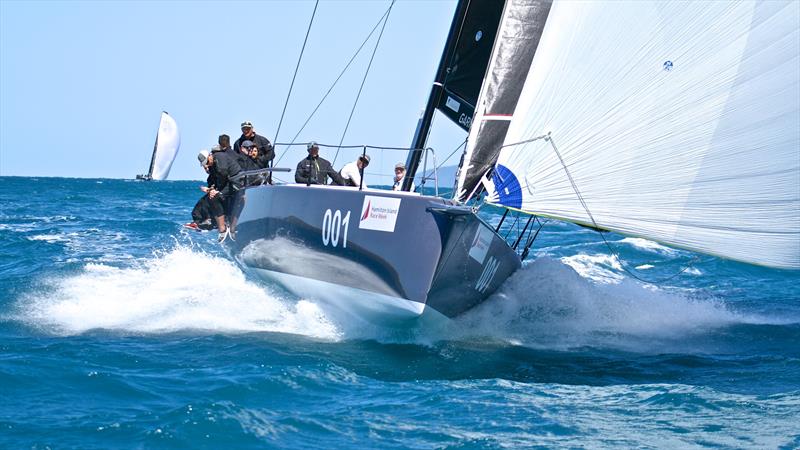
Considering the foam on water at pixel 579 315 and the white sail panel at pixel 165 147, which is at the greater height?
the white sail panel at pixel 165 147

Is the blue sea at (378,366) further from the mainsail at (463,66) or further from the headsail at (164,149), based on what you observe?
the headsail at (164,149)

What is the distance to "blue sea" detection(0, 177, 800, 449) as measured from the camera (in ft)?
15.1

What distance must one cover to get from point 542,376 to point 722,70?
243cm

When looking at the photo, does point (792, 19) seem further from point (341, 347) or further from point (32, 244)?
point (32, 244)

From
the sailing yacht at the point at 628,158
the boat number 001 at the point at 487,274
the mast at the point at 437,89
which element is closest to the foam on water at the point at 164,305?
the sailing yacht at the point at 628,158

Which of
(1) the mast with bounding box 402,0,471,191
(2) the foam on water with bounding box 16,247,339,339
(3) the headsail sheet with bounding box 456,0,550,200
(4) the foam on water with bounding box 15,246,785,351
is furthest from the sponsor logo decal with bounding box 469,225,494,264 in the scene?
(1) the mast with bounding box 402,0,471,191

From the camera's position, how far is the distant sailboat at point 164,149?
51.6m

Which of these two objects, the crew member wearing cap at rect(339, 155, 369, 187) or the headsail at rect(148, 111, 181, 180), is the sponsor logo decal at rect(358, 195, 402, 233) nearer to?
the crew member wearing cap at rect(339, 155, 369, 187)

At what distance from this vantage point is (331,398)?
5250 mm

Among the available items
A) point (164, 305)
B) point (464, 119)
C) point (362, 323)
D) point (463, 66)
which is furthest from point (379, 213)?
point (164, 305)

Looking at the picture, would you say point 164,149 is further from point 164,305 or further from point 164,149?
point 164,305

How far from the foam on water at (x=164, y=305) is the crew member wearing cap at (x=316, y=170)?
45.5 inches

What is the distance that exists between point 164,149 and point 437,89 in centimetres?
4617

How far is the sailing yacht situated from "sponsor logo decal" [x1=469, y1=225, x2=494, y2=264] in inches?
A: 1.0
